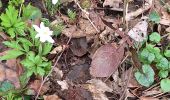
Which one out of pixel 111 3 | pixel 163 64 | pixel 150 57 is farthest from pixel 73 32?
pixel 163 64

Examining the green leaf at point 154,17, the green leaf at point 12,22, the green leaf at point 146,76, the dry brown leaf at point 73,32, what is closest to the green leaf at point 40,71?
the green leaf at point 12,22

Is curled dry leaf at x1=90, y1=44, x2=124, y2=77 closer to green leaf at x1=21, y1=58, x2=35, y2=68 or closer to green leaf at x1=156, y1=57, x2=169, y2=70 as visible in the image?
green leaf at x1=156, y1=57, x2=169, y2=70

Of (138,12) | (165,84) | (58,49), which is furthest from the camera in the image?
(138,12)

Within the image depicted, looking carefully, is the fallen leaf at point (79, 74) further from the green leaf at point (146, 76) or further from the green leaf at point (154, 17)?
the green leaf at point (154, 17)

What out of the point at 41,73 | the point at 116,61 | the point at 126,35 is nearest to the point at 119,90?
the point at 116,61

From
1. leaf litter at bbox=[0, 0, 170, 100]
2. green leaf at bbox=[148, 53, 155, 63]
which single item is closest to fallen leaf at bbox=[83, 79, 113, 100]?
leaf litter at bbox=[0, 0, 170, 100]

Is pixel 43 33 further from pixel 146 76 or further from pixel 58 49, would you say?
pixel 146 76

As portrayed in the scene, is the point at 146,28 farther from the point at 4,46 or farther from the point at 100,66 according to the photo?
the point at 4,46
